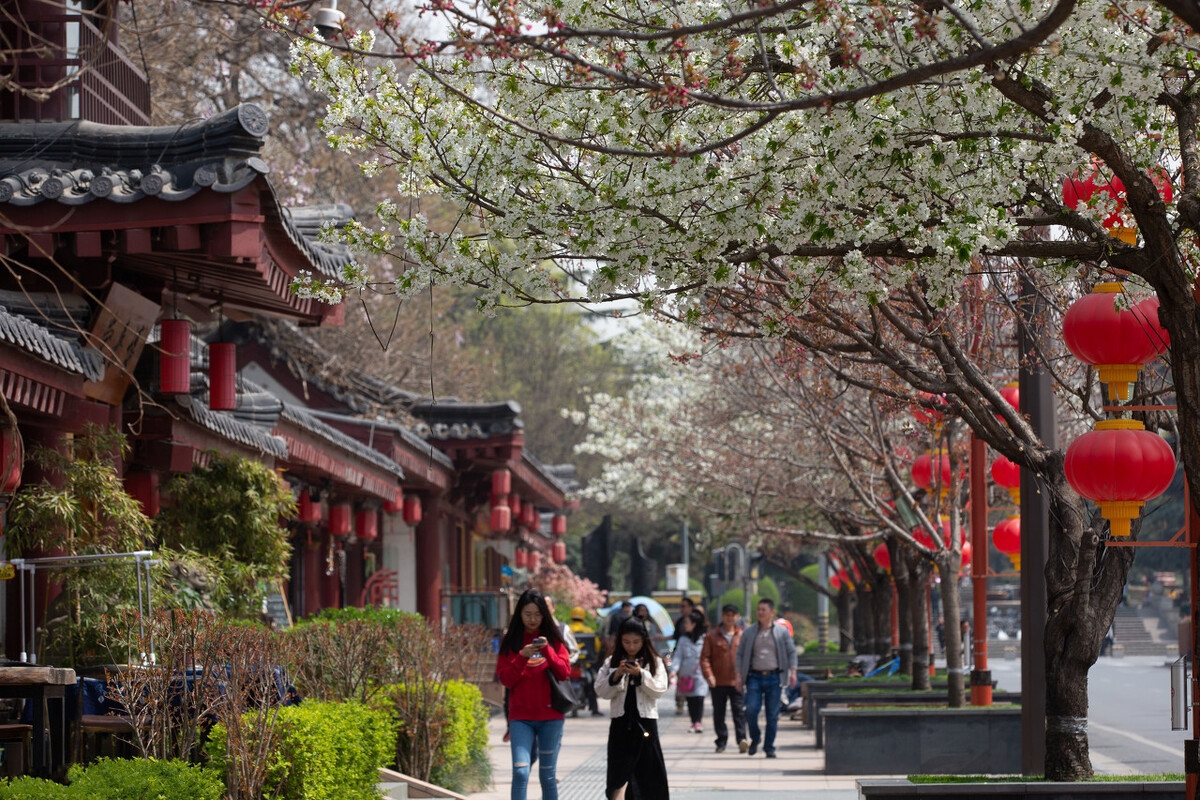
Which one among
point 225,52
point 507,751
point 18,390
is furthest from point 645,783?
point 225,52

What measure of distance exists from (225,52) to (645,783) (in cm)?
1521

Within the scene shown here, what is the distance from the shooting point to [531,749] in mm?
10352

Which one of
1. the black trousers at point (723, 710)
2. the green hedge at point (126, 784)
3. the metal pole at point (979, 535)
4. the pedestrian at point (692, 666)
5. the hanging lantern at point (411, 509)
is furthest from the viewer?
the hanging lantern at point (411, 509)

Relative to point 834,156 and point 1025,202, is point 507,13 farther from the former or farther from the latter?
point 1025,202

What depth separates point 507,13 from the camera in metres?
5.35

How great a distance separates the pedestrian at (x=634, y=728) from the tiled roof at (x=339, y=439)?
19.5 ft

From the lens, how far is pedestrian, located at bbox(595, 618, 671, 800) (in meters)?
10.3

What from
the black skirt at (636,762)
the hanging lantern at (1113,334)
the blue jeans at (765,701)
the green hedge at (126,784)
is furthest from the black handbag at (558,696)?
the blue jeans at (765,701)

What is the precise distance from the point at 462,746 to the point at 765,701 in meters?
5.48

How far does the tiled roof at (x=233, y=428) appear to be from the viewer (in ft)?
40.5

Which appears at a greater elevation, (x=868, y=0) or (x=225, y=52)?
(x=225, y=52)

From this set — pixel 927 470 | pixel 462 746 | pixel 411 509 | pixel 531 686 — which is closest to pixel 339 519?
pixel 411 509

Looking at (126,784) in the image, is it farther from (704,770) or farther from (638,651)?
(704,770)

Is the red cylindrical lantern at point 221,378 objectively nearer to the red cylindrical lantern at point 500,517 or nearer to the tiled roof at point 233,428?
the tiled roof at point 233,428
